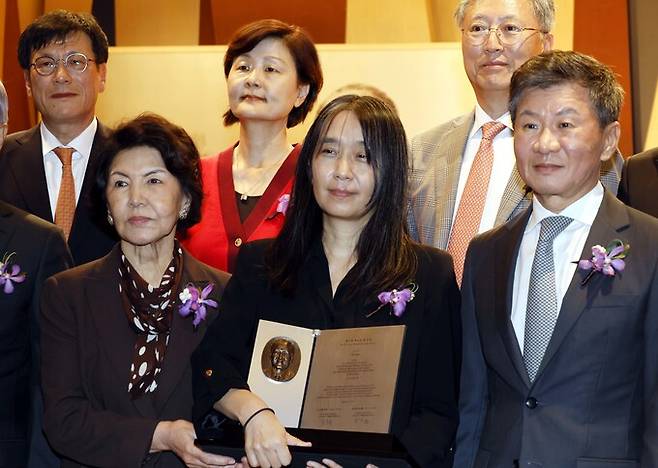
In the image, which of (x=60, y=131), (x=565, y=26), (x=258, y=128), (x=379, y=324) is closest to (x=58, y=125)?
(x=60, y=131)

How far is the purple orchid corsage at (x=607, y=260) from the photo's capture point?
118 inches

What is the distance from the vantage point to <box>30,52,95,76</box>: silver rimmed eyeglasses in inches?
181

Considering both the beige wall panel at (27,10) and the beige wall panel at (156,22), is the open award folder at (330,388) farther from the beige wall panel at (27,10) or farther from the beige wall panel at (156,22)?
the beige wall panel at (27,10)

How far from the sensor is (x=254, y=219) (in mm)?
4090

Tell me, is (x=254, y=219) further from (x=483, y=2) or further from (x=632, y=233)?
(x=632, y=233)

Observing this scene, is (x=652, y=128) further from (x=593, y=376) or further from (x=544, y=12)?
(x=593, y=376)

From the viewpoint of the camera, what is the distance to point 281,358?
312 cm

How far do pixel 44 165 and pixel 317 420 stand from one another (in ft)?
6.33

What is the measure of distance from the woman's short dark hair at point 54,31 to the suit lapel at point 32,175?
0.36 m

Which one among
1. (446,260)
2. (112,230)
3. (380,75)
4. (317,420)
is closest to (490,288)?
(446,260)

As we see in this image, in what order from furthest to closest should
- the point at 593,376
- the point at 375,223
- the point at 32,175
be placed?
the point at 32,175
the point at 375,223
the point at 593,376

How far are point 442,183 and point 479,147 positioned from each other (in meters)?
0.19

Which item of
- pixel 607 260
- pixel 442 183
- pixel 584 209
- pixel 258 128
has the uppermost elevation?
pixel 258 128

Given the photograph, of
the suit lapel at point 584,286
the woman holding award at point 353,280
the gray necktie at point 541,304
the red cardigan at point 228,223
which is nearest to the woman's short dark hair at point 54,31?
the red cardigan at point 228,223
